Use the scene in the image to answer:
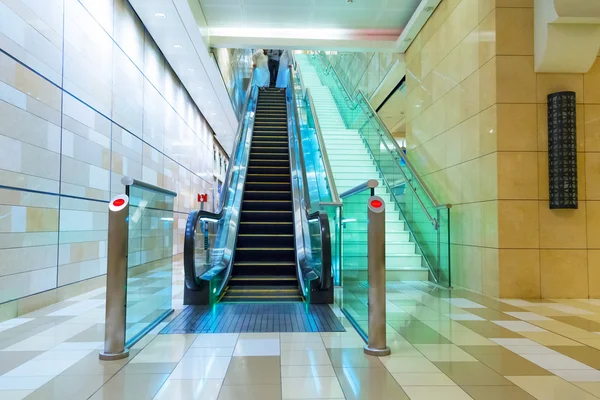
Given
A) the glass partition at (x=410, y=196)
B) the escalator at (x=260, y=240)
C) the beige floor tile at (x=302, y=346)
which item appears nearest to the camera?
the beige floor tile at (x=302, y=346)

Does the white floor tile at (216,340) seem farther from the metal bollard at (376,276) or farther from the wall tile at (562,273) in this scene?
the wall tile at (562,273)

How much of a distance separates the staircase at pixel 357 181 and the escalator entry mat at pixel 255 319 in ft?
1.95

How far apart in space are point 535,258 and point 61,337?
5.20 meters

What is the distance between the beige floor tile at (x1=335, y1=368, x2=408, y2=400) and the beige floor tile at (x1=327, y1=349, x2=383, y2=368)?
0.26ft

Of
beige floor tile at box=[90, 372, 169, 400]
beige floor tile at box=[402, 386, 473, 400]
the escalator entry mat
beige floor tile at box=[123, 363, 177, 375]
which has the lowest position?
the escalator entry mat

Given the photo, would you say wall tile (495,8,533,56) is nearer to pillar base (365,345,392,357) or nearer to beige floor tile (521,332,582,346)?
beige floor tile (521,332,582,346)

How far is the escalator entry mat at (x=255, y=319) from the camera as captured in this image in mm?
3846

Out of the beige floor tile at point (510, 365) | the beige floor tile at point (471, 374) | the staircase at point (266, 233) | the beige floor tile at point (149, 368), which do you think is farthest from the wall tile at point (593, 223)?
the beige floor tile at point (149, 368)

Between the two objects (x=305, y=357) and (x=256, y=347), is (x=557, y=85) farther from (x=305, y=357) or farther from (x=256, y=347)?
(x=256, y=347)

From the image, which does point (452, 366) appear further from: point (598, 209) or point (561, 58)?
point (561, 58)

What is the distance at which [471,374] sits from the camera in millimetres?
2695

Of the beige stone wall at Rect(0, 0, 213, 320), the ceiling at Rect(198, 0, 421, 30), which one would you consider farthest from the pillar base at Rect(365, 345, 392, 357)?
the ceiling at Rect(198, 0, 421, 30)

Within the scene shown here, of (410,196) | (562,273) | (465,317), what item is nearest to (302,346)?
(465,317)

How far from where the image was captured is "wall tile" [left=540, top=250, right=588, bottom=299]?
5395mm
